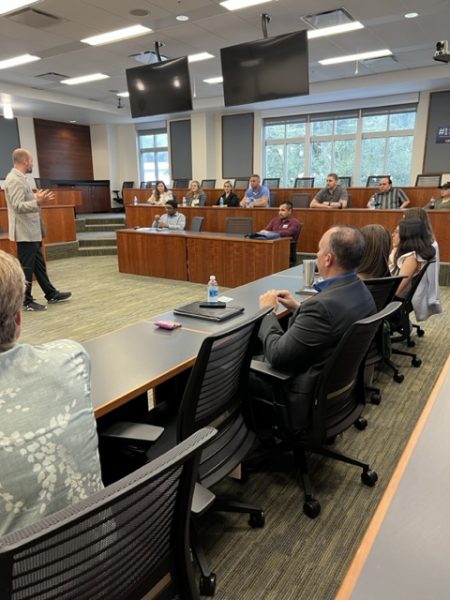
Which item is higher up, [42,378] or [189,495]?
[42,378]

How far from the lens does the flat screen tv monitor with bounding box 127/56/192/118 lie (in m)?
5.48

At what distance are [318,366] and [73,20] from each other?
A: 18.9ft

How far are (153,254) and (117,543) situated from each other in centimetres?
591

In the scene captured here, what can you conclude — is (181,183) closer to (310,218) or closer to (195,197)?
(195,197)

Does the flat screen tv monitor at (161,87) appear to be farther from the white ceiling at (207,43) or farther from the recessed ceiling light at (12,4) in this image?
the recessed ceiling light at (12,4)

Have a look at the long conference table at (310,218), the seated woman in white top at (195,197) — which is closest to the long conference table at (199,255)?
the long conference table at (310,218)

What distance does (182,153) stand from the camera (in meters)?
11.7

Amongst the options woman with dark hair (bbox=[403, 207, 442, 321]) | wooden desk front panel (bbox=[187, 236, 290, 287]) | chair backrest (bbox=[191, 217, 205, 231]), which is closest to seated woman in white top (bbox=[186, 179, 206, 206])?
chair backrest (bbox=[191, 217, 205, 231])

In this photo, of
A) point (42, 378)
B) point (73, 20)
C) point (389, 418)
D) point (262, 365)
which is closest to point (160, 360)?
point (262, 365)

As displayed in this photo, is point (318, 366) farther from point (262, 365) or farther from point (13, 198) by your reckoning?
point (13, 198)

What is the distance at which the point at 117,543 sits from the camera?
0.76 m

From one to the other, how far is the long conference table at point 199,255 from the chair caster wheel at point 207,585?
163 inches

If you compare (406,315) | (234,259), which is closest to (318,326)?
(406,315)

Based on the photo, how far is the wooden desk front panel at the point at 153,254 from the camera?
20.5ft
